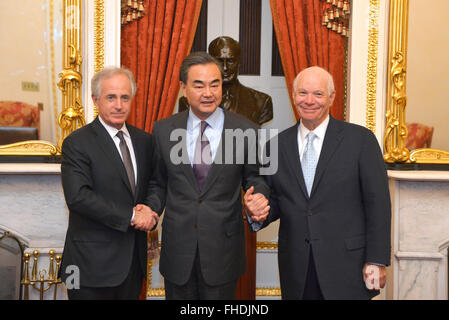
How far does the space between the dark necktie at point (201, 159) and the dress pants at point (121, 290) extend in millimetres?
490

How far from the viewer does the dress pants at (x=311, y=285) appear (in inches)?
93.2

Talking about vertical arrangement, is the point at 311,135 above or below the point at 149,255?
above

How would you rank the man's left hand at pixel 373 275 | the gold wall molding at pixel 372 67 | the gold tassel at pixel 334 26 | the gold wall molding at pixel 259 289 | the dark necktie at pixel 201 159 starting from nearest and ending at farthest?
1. the man's left hand at pixel 373 275
2. the dark necktie at pixel 201 159
3. the gold wall molding at pixel 372 67
4. the gold tassel at pixel 334 26
5. the gold wall molding at pixel 259 289

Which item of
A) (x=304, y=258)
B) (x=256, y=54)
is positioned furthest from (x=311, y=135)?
(x=256, y=54)

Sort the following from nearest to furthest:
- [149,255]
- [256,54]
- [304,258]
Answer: [304,258] < [149,255] < [256,54]

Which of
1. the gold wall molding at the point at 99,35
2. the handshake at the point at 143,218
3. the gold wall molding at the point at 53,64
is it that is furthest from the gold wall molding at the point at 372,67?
the gold wall molding at the point at 53,64

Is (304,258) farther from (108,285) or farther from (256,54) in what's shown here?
(256,54)

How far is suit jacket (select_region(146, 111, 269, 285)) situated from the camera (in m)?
2.34

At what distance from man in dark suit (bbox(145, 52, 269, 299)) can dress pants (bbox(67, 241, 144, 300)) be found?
0.15m

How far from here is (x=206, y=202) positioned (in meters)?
2.36

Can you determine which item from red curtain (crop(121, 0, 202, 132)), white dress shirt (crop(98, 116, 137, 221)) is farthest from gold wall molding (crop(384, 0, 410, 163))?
white dress shirt (crop(98, 116, 137, 221))

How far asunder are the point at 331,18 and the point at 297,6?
0.97 ft

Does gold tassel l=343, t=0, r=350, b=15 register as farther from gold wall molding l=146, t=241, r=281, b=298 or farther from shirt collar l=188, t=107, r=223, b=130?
gold wall molding l=146, t=241, r=281, b=298

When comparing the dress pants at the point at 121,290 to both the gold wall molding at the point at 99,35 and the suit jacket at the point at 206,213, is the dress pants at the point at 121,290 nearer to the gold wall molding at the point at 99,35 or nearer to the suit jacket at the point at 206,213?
the suit jacket at the point at 206,213
